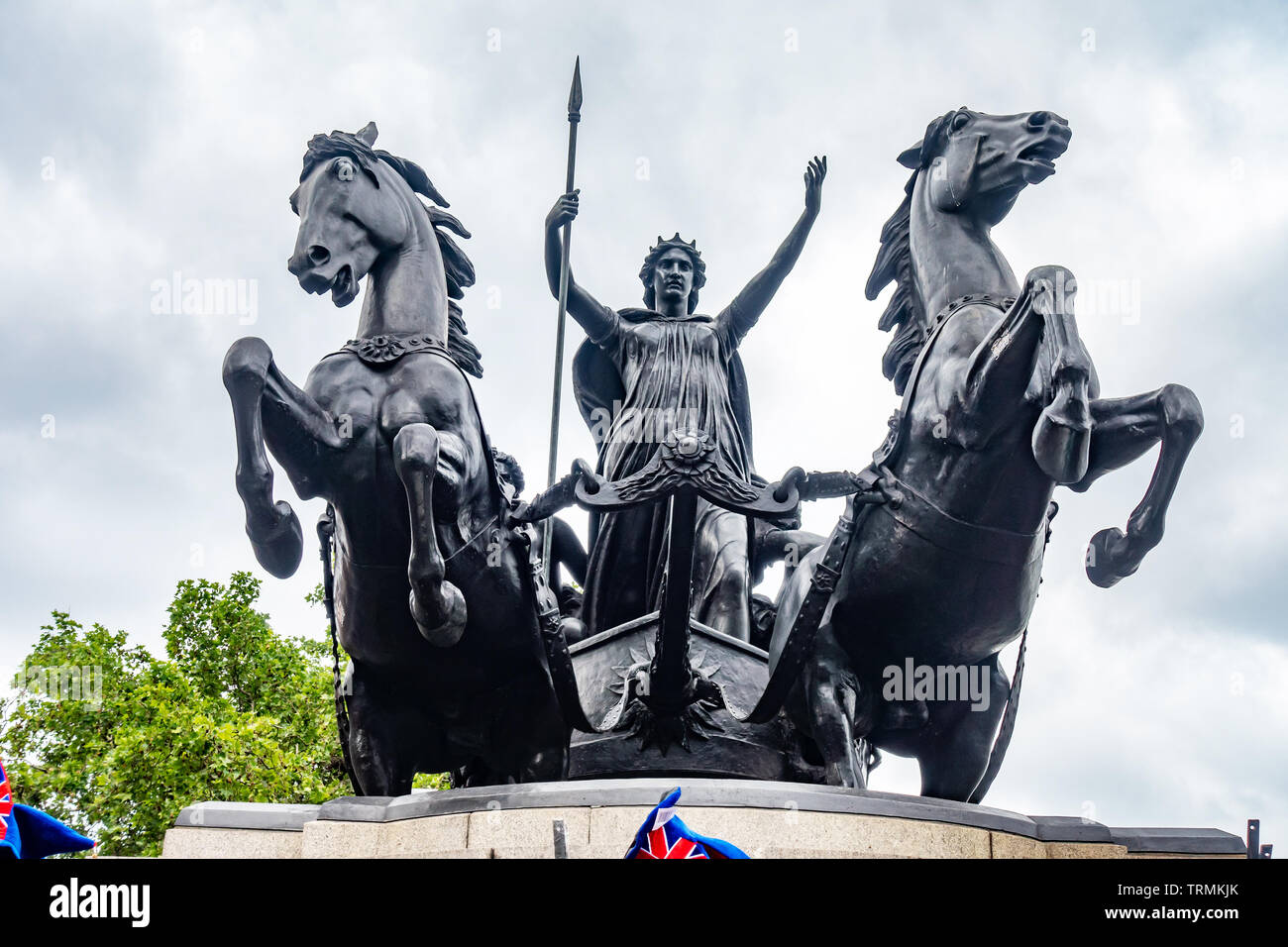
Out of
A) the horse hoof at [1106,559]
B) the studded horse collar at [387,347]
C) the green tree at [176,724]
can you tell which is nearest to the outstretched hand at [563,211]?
the studded horse collar at [387,347]

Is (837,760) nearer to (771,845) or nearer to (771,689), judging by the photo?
(771,689)

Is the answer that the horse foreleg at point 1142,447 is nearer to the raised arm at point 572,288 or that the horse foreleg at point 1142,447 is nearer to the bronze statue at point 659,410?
the bronze statue at point 659,410

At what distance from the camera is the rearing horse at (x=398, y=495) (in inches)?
269

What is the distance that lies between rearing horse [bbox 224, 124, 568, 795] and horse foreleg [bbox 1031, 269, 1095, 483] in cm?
279

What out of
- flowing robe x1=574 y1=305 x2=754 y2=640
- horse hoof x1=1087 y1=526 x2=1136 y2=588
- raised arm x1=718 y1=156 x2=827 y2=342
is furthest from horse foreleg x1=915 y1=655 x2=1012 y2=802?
raised arm x1=718 y1=156 x2=827 y2=342

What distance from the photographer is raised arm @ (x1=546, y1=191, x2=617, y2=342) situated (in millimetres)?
9109

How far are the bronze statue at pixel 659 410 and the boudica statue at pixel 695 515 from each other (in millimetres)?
738

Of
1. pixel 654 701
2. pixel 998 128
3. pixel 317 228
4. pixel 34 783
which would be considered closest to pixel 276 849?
pixel 654 701

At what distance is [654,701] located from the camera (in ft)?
25.1
